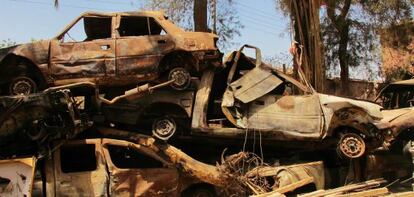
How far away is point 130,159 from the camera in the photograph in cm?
1098

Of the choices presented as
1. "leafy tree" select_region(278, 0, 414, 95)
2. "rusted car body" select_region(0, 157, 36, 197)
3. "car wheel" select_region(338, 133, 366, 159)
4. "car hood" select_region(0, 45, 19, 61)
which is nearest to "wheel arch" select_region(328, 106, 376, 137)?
"car wheel" select_region(338, 133, 366, 159)

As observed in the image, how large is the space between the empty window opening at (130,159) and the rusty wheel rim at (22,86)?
5.88 ft

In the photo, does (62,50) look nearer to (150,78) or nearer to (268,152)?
(150,78)

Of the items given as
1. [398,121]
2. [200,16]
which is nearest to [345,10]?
[200,16]

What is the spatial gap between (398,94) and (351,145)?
4.28 m

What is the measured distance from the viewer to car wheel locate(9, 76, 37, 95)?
9680 mm

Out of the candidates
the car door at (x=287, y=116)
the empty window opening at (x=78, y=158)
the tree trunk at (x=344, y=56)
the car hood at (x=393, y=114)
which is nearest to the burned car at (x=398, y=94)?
the car hood at (x=393, y=114)

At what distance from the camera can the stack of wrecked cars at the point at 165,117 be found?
9344mm

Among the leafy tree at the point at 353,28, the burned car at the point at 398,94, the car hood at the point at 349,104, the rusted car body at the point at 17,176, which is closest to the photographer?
the rusted car body at the point at 17,176

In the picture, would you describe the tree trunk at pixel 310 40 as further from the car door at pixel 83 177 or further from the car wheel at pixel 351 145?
the car door at pixel 83 177

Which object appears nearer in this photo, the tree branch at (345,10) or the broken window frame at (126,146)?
the broken window frame at (126,146)

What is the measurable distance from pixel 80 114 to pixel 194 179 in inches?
90.4

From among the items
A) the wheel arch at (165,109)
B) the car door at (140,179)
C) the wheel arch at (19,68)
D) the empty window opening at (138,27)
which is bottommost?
the car door at (140,179)

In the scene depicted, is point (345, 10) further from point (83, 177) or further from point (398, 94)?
point (83, 177)
